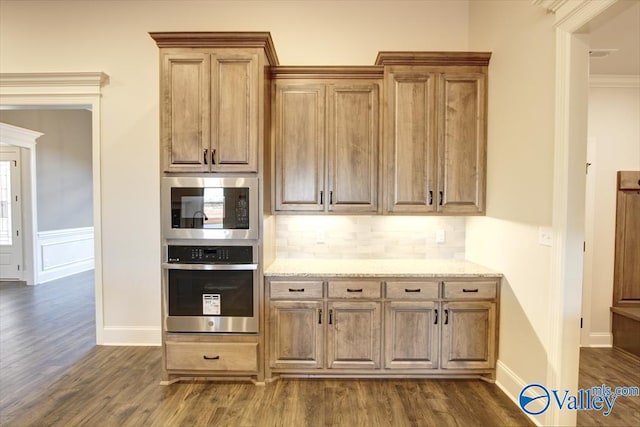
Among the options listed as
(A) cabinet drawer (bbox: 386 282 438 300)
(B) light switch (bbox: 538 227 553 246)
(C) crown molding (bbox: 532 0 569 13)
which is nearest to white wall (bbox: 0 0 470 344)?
(C) crown molding (bbox: 532 0 569 13)

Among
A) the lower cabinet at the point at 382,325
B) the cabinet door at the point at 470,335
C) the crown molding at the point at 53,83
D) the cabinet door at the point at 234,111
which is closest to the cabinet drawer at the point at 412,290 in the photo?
the lower cabinet at the point at 382,325

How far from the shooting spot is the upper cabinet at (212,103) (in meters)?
2.54

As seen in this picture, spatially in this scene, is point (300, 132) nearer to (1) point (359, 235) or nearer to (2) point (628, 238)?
(1) point (359, 235)

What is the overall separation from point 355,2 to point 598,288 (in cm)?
393

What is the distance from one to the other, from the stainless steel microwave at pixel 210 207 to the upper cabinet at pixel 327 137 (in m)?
0.38

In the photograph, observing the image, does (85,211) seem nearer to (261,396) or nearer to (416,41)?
(261,396)

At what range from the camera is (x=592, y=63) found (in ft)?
10.4

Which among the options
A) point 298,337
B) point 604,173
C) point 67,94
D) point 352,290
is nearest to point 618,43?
point 604,173

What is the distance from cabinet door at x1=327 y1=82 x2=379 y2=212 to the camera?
113 inches

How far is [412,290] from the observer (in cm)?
264

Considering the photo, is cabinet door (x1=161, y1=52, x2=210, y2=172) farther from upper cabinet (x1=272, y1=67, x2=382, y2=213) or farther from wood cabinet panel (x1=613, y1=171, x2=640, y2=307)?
wood cabinet panel (x1=613, y1=171, x2=640, y2=307)

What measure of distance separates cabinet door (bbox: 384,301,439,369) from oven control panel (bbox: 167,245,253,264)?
124 centimetres

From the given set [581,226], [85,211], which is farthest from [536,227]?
[85,211]

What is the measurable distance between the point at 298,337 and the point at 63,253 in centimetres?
621
